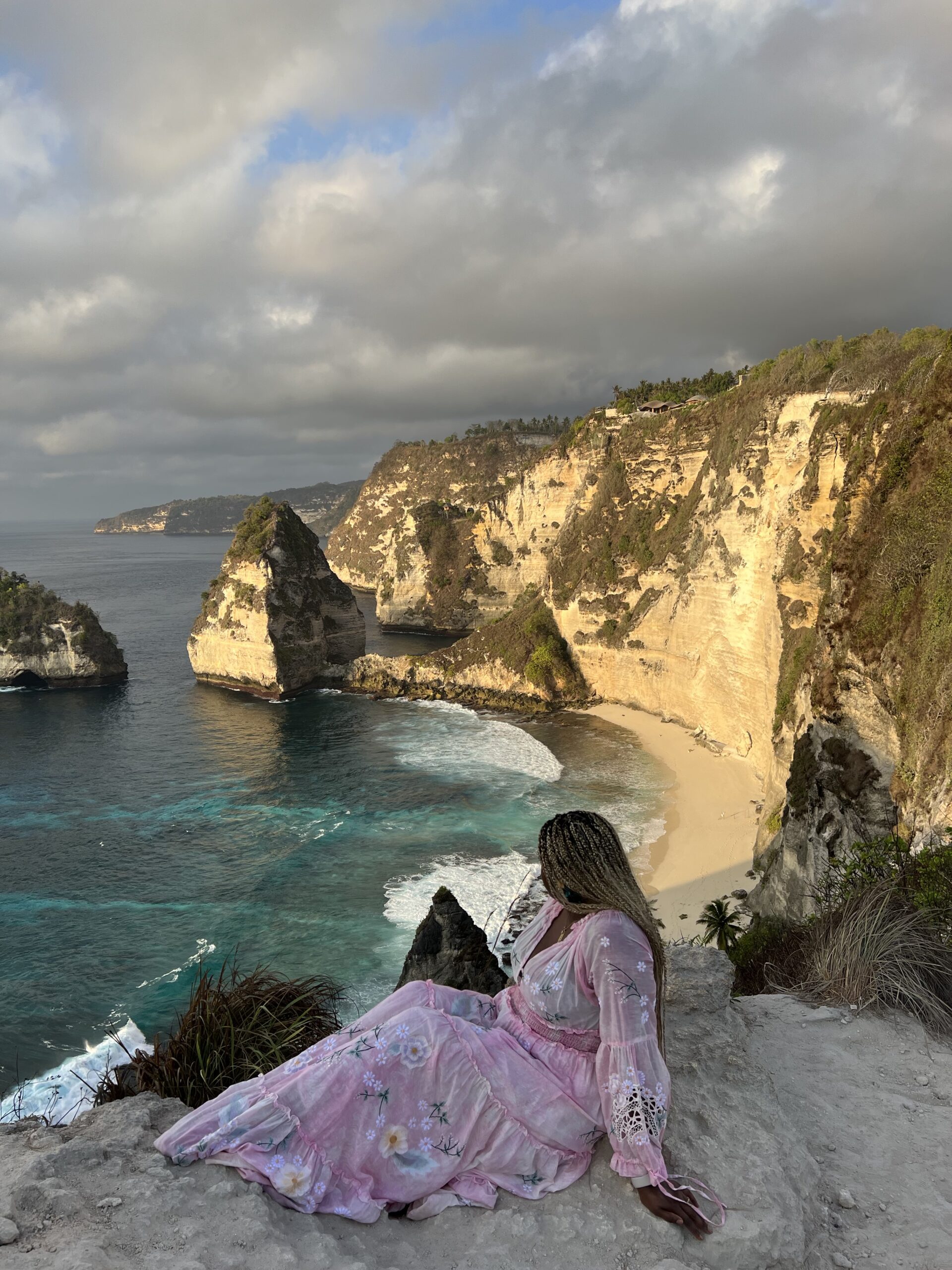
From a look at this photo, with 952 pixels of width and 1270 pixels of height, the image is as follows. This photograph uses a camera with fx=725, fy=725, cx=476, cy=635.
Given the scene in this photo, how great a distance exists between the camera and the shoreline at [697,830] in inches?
894

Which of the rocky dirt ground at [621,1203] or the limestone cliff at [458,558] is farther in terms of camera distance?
the limestone cliff at [458,558]

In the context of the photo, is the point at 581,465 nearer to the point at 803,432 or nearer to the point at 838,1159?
the point at 803,432

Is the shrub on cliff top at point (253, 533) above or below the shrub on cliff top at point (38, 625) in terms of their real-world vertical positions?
above

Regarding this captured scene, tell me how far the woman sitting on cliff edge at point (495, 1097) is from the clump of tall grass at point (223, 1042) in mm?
2107

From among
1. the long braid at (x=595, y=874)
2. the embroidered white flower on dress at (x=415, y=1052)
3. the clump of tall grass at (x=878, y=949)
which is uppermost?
the long braid at (x=595, y=874)

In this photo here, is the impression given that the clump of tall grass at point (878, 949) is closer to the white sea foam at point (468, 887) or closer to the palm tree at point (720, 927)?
the palm tree at point (720, 927)

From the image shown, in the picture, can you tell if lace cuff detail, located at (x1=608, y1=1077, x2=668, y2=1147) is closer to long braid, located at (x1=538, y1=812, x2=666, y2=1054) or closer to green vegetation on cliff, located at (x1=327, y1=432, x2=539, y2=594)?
long braid, located at (x1=538, y1=812, x2=666, y2=1054)

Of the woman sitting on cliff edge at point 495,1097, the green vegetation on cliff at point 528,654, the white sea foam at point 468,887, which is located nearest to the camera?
the woman sitting on cliff edge at point 495,1097

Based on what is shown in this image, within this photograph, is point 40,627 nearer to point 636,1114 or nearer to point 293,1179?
point 293,1179

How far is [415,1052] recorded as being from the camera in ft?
11.9

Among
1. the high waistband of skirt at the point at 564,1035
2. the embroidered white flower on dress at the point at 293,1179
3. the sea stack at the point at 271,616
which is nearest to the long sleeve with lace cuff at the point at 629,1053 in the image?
the high waistband of skirt at the point at 564,1035

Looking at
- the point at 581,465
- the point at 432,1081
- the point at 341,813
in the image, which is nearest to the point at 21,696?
the point at 341,813

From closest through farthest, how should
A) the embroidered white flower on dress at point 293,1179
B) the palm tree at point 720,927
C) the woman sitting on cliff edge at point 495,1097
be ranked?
the embroidered white flower on dress at point 293,1179 < the woman sitting on cliff edge at point 495,1097 < the palm tree at point 720,927

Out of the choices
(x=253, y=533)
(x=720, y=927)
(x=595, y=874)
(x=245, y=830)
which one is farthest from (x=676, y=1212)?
(x=253, y=533)
